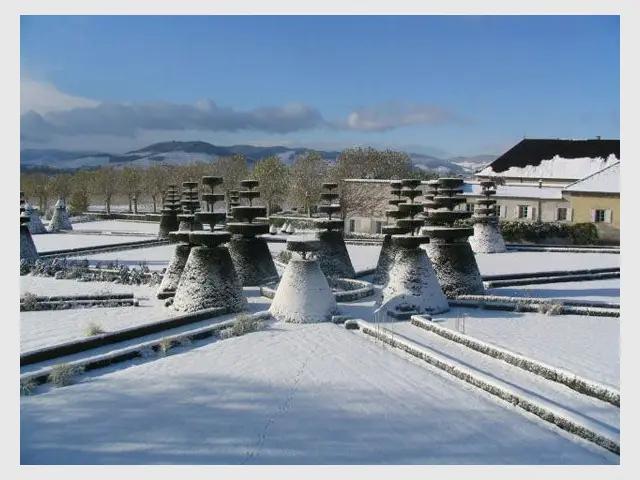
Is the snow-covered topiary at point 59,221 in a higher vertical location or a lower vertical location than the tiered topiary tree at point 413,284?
higher

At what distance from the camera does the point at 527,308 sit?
675 inches

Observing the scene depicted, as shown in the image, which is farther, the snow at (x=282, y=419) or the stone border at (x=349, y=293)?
the stone border at (x=349, y=293)

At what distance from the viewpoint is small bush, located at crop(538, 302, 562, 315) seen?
16.7 metres

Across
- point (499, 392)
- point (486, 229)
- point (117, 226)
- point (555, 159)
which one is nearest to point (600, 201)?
point (486, 229)

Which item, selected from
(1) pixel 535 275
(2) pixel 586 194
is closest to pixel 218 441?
(1) pixel 535 275

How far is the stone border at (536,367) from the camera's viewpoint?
382 inches

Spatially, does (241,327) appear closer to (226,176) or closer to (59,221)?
(59,221)

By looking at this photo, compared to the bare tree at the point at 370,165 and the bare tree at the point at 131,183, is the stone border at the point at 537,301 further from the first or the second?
the bare tree at the point at 131,183

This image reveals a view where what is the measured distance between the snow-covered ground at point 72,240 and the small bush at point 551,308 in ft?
83.2

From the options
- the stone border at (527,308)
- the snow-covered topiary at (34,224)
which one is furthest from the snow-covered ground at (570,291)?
the snow-covered topiary at (34,224)

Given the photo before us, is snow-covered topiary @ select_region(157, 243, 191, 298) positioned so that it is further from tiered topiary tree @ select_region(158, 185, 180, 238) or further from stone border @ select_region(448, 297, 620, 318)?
tiered topiary tree @ select_region(158, 185, 180, 238)

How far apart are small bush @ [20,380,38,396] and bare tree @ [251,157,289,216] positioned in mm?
48864

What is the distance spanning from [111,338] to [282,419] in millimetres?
5887

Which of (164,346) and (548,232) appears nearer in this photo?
(164,346)
